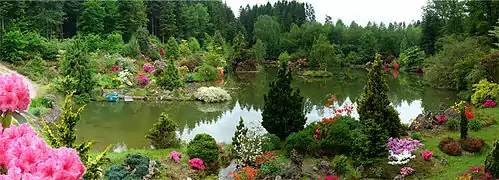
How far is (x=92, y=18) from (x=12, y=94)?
1502 inches

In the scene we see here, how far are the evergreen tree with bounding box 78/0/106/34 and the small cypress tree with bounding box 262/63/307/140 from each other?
30077mm

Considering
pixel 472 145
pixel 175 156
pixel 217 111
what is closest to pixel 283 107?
pixel 175 156

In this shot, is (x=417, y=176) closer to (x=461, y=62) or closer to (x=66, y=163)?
(x=66, y=163)

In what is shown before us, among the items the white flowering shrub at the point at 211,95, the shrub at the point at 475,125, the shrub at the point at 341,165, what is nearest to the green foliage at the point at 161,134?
the shrub at the point at 341,165

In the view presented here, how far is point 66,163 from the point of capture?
2.08 m

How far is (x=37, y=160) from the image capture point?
2096mm

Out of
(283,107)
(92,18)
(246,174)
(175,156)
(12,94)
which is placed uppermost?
(92,18)

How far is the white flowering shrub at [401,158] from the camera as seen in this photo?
10.6 metres

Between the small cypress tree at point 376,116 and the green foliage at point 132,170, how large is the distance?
578 centimetres

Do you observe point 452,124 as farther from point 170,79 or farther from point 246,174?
point 170,79

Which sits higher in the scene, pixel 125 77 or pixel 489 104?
pixel 489 104

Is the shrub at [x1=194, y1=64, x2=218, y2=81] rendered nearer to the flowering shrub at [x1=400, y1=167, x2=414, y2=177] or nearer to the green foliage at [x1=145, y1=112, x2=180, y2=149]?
the green foliage at [x1=145, y1=112, x2=180, y2=149]

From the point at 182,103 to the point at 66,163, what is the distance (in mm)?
20880

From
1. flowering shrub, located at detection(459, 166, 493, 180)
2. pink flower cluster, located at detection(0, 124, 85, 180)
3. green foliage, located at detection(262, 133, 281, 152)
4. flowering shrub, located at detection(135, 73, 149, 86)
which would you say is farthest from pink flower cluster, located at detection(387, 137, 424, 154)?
flowering shrub, located at detection(135, 73, 149, 86)
